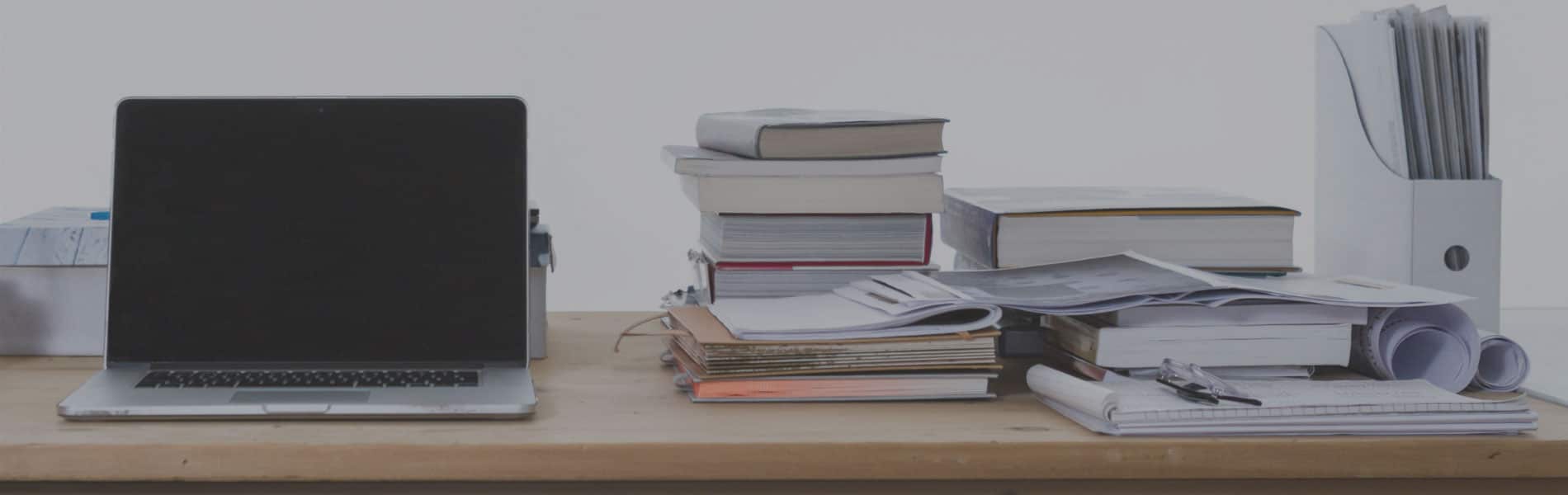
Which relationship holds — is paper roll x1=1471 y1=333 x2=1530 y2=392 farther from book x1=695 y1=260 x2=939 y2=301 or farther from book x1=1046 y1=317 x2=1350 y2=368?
book x1=695 y1=260 x2=939 y2=301

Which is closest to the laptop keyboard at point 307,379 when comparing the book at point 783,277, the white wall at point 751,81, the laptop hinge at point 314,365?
the laptop hinge at point 314,365

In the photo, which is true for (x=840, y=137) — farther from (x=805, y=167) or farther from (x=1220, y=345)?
(x=1220, y=345)

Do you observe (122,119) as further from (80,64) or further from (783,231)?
(80,64)

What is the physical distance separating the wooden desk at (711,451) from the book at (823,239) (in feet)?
0.77

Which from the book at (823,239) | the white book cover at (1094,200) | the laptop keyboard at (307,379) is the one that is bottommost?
the laptop keyboard at (307,379)

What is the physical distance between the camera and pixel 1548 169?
1.90m

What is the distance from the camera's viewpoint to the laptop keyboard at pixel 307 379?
2.84 ft

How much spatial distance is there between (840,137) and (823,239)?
86 mm

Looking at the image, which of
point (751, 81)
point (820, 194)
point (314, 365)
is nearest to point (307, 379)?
point (314, 365)

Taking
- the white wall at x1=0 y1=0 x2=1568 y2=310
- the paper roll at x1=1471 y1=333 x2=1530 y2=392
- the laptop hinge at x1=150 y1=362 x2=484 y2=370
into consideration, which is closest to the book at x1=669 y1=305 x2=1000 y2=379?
the laptop hinge at x1=150 y1=362 x2=484 y2=370

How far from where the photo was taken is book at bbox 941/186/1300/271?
104cm

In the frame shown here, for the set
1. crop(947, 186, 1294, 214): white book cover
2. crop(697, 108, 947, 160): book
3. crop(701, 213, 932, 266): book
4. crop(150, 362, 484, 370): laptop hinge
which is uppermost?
crop(697, 108, 947, 160): book

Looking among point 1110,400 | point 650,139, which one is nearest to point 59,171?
point 650,139

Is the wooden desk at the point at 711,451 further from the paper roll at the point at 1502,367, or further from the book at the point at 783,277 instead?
the book at the point at 783,277
